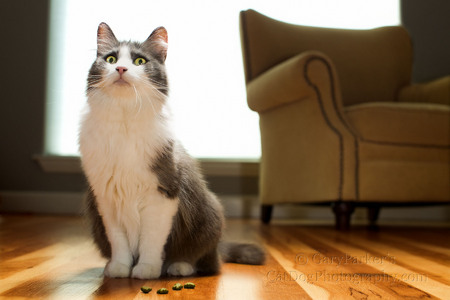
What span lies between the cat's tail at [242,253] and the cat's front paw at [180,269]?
0.65ft

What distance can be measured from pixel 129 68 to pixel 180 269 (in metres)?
0.48

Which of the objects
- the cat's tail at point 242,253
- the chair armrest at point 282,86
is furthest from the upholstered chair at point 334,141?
the cat's tail at point 242,253

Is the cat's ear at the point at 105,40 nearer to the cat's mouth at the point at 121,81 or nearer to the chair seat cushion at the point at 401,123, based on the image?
the cat's mouth at the point at 121,81

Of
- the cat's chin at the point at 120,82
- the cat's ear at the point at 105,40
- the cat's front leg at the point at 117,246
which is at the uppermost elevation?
the cat's ear at the point at 105,40

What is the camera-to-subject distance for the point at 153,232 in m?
1.11

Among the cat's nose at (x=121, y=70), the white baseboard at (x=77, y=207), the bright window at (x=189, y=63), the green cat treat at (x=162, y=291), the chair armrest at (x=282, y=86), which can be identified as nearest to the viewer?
the green cat treat at (x=162, y=291)

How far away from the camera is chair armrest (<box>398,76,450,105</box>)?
2.84m

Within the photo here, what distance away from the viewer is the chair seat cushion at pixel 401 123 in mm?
2244

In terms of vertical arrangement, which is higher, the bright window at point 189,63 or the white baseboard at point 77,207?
the bright window at point 189,63

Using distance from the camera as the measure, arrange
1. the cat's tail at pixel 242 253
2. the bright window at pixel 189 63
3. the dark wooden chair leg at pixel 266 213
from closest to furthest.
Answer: the cat's tail at pixel 242 253 → the dark wooden chair leg at pixel 266 213 → the bright window at pixel 189 63

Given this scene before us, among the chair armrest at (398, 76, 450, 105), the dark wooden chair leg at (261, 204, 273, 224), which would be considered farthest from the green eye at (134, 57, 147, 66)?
the chair armrest at (398, 76, 450, 105)

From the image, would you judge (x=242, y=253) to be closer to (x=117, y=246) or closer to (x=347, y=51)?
(x=117, y=246)

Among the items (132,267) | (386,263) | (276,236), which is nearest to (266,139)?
(276,236)

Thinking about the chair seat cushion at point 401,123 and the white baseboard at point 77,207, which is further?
the white baseboard at point 77,207
